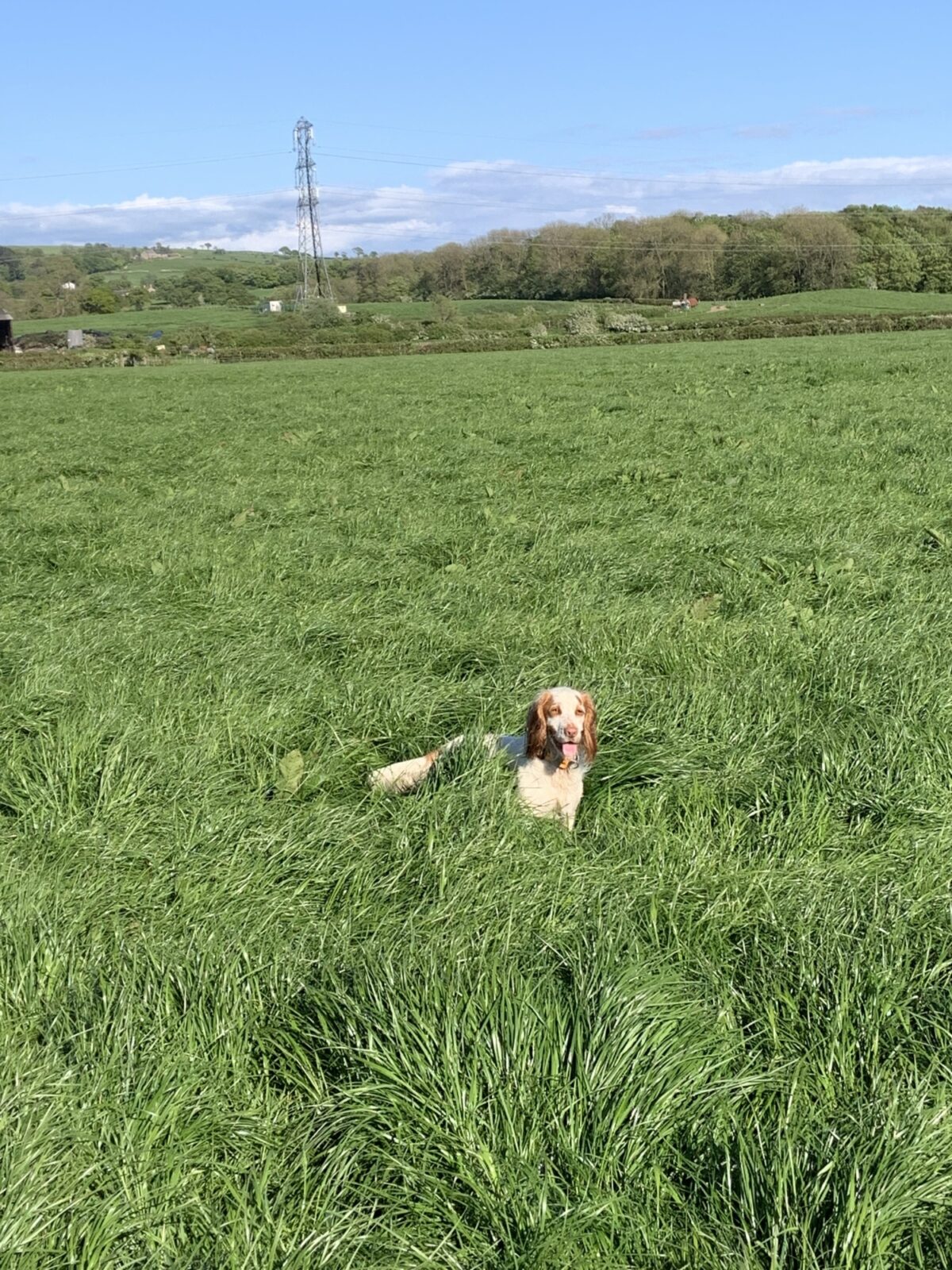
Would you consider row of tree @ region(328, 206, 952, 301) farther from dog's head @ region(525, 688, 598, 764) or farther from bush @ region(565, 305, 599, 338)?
dog's head @ region(525, 688, 598, 764)

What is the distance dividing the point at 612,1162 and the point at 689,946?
0.77 metres

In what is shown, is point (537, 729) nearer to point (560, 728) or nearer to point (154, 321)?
point (560, 728)

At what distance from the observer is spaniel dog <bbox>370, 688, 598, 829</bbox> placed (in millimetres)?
3324

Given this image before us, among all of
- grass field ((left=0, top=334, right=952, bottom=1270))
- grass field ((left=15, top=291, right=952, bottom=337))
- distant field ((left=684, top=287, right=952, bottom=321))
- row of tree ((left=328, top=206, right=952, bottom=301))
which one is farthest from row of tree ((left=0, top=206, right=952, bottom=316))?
grass field ((left=0, top=334, right=952, bottom=1270))

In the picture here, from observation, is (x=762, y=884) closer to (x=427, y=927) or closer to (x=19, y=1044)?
(x=427, y=927)

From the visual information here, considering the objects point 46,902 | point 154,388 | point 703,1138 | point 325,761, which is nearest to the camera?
point 703,1138

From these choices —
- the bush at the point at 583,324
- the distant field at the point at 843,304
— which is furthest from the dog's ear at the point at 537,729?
the distant field at the point at 843,304

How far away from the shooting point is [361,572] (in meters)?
6.64

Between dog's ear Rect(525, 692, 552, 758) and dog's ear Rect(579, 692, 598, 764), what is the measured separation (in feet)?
0.46

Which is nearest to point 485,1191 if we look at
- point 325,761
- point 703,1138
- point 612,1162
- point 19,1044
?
point 612,1162

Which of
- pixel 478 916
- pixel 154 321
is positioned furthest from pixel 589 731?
pixel 154 321

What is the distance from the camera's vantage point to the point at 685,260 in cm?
10900

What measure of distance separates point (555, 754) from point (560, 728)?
0.35 ft

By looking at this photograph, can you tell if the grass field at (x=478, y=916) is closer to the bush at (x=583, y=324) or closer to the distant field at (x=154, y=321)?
the bush at (x=583, y=324)
